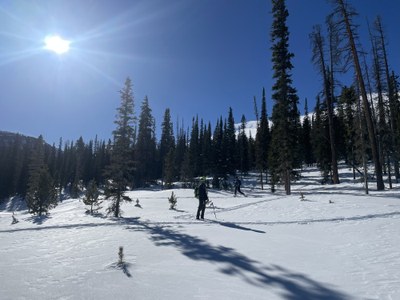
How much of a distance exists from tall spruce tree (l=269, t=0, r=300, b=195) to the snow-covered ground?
35.5 ft

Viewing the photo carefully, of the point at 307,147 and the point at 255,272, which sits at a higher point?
the point at 307,147

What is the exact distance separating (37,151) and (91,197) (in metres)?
39.1

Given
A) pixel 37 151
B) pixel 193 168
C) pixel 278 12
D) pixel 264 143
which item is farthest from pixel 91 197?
pixel 37 151

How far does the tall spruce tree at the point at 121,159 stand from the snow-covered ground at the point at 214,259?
8.31 metres

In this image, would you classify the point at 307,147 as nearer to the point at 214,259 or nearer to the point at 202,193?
the point at 202,193

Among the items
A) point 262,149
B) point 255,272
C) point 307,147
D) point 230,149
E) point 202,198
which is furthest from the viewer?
point 307,147

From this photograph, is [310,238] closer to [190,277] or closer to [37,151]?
[190,277]

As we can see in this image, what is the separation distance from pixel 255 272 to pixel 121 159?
1886 centimetres

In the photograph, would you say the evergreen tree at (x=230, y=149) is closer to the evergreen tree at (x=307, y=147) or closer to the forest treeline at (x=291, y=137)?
the forest treeline at (x=291, y=137)

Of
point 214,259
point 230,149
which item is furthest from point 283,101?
point 230,149

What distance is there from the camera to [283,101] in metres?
25.1

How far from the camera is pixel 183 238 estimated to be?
10219mm

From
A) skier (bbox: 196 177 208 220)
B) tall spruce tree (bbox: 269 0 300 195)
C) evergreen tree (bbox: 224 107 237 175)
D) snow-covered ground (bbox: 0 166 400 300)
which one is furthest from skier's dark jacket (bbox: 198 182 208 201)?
evergreen tree (bbox: 224 107 237 175)

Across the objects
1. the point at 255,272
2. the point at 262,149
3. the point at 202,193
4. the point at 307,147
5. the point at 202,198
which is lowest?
the point at 255,272
